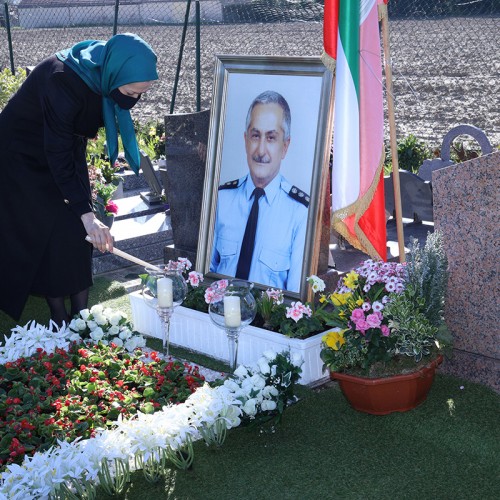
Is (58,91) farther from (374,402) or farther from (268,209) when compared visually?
(374,402)

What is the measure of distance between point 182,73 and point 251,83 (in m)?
12.4

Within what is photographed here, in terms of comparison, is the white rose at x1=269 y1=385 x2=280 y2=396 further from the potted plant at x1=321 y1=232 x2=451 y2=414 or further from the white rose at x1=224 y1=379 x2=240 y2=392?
the potted plant at x1=321 y1=232 x2=451 y2=414

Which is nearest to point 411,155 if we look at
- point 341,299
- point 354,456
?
point 341,299

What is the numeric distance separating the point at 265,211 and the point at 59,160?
1164 mm

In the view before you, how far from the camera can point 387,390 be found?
3830 millimetres

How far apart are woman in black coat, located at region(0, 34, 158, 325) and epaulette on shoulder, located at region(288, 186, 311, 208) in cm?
91

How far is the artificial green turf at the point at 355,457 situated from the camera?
3.33 metres

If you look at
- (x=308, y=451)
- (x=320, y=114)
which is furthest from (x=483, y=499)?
(x=320, y=114)

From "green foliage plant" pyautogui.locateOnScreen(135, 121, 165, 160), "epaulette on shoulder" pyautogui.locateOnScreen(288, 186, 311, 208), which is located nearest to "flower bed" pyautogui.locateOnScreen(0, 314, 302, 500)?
"epaulette on shoulder" pyautogui.locateOnScreen(288, 186, 311, 208)

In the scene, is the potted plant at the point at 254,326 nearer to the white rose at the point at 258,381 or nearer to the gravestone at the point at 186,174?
the white rose at the point at 258,381

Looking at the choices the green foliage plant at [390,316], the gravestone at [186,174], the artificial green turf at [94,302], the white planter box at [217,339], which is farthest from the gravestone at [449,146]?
the green foliage plant at [390,316]

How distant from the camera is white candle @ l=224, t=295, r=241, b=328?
3990mm

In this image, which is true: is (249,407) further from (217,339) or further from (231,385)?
(217,339)

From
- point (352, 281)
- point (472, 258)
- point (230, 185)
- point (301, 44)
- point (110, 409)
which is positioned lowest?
point (110, 409)
